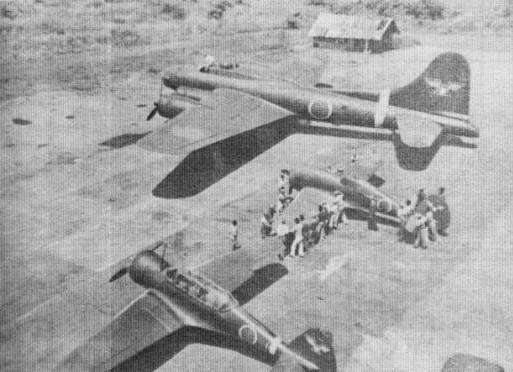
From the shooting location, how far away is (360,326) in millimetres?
13398

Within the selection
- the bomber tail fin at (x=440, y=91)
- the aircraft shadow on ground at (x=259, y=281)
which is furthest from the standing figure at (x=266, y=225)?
the bomber tail fin at (x=440, y=91)

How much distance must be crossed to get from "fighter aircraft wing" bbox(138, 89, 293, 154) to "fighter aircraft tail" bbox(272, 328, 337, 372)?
11160 millimetres

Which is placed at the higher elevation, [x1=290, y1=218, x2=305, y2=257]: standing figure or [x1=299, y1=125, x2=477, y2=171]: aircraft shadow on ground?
[x1=299, y1=125, x2=477, y2=171]: aircraft shadow on ground

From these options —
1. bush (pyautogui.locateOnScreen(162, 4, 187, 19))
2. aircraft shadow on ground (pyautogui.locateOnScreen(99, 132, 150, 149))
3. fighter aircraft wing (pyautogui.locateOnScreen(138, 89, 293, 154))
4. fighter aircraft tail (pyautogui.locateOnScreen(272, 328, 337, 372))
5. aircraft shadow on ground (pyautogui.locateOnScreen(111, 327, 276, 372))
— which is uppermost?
bush (pyautogui.locateOnScreen(162, 4, 187, 19))

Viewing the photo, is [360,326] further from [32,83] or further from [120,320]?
[32,83]

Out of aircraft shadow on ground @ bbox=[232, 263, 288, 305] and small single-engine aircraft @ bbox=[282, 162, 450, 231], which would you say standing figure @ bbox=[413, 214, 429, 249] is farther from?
aircraft shadow on ground @ bbox=[232, 263, 288, 305]

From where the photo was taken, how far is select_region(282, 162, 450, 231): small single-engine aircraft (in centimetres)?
1806

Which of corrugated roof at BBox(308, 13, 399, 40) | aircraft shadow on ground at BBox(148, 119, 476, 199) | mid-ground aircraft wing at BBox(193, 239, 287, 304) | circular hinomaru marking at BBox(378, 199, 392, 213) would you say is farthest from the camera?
corrugated roof at BBox(308, 13, 399, 40)

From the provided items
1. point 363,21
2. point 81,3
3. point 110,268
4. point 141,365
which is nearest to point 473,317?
point 141,365

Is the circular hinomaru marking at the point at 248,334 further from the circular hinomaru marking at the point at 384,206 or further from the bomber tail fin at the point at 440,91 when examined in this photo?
the bomber tail fin at the point at 440,91

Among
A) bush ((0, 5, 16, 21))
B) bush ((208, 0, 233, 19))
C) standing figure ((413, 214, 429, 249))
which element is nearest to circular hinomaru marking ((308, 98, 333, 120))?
standing figure ((413, 214, 429, 249))

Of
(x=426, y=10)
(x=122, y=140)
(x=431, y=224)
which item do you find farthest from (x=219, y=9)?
(x=431, y=224)

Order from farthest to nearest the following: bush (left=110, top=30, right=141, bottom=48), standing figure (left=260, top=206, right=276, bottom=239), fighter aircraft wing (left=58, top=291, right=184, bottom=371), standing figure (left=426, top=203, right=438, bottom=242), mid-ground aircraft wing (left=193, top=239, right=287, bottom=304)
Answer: bush (left=110, top=30, right=141, bottom=48)
standing figure (left=260, top=206, right=276, bottom=239)
standing figure (left=426, top=203, right=438, bottom=242)
mid-ground aircraft wing (left=193, top=239, right=287, bottom=304)
fighter aircraft wing (left=58, top=291, right=184, bottom=371)

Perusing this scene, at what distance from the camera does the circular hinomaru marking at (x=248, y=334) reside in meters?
11.9
